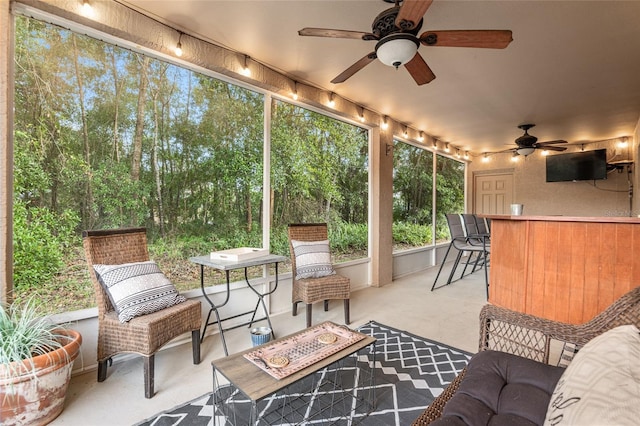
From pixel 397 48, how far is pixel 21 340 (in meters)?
2.70

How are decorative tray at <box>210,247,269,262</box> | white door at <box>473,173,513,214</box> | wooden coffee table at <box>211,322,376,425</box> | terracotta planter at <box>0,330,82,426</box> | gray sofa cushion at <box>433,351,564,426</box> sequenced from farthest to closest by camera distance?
white door at <box>473,173,513,214</box>, decorative tray at <box>210,247,269,262</box>, terracotta planter at <box>0,330,82,426</box>, wooden coffee table at <box>211,322,376,425</box>, gray sofa cushion at <box>433,351,564,426</box>

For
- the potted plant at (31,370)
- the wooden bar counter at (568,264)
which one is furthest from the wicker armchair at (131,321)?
the wooden bar counter at (568,264)

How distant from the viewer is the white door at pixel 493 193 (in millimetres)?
7285

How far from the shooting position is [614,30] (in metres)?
2.48

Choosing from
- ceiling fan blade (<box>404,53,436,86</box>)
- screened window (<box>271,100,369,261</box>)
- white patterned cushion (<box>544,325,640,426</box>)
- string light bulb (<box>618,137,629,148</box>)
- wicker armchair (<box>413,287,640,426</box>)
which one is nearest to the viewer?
white patterned cushion (<box>544,325,640,426</box>)

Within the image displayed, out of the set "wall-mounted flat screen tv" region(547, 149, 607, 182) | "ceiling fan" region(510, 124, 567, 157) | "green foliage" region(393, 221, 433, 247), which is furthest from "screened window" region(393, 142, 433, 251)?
"wall-mounted flat screen tv" region(547, 149, 607, 182)

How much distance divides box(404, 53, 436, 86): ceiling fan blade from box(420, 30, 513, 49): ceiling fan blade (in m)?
0.19

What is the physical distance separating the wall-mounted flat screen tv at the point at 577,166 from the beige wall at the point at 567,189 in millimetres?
268

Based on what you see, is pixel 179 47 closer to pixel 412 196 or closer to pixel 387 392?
pixel 387 392

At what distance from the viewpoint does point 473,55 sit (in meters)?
2.91

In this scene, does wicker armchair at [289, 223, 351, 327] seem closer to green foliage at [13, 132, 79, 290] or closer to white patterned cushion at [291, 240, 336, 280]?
white patterned cushion at [291, 240, 336, 280]

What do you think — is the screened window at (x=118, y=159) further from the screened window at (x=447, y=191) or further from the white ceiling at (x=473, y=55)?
the screened window at (x=447, y=191)

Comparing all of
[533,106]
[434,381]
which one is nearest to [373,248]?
[434,381]

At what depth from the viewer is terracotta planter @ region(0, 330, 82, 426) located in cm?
152
